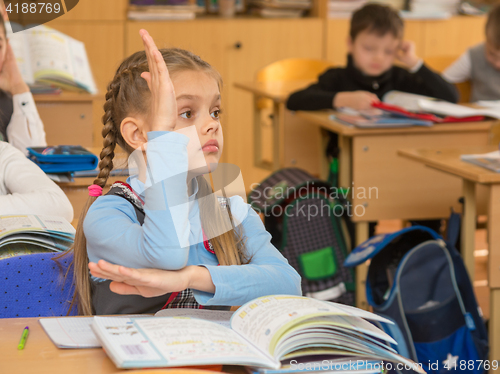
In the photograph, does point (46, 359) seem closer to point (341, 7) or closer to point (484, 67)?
point (484, 67)

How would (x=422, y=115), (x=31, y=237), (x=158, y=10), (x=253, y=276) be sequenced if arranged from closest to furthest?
(x=253, y=276) → (x=31, y=237) → (x=422, y=115) → (x=158, y=10)

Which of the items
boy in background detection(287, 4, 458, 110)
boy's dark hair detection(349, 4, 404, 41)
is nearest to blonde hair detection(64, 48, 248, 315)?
boy in background detection(287, 4, 458, 110)

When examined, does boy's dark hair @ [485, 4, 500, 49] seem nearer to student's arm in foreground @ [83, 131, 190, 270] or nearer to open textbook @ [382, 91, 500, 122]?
open textbook @ [382, 91, 500, 122]

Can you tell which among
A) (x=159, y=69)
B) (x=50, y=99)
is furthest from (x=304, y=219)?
(x=159, y=69)

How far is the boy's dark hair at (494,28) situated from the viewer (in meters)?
2.71

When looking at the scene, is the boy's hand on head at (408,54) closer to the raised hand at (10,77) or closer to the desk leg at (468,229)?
the desk leg at (468,229)

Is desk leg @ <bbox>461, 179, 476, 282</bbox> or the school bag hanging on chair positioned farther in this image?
the school bag hanging on chair

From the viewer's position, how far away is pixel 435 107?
2395 millimetres

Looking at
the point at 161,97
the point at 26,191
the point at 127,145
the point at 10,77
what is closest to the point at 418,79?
the point at 10,77

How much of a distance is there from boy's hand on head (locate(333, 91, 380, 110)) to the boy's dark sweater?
0.49 feet

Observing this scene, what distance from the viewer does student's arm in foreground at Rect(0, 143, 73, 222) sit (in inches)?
50.4

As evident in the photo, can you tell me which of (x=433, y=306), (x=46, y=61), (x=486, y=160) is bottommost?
(x=433, y=306)

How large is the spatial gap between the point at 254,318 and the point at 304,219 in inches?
53.6

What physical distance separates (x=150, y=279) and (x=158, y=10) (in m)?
3.23
